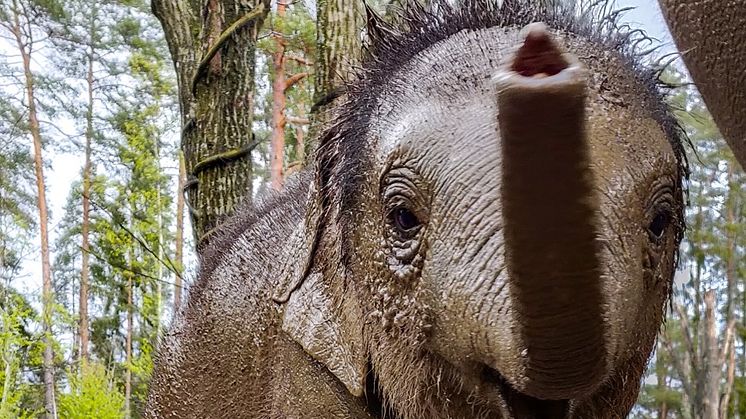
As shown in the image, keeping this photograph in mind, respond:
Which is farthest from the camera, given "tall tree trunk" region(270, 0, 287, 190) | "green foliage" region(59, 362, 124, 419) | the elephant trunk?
"green foliage" region(59, 362, 124, 419)

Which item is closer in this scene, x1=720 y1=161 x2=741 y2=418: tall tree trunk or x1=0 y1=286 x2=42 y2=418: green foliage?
x1=0 y1=286 x2=42 y2=418: green foliage

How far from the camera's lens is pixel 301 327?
52.2 inches

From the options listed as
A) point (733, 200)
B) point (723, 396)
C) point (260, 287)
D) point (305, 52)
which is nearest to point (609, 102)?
point (260, 287)

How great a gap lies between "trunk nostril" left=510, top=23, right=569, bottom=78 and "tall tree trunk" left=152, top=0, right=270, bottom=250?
1825 millimetres

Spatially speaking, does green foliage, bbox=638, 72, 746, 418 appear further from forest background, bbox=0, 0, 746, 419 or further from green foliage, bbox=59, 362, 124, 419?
green foliage, bbox=59, 362, 124, 419

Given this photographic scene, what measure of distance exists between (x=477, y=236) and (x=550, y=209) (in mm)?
253

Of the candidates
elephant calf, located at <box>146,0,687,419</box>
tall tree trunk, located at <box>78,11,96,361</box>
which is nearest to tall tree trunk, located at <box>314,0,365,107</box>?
elephant calf, located at <box>146,0,687,419</box>

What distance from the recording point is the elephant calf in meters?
0.64

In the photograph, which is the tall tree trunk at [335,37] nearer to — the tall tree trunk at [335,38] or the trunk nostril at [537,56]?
the tall tree trunk at [335,38]

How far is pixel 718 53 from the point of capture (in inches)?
46.4

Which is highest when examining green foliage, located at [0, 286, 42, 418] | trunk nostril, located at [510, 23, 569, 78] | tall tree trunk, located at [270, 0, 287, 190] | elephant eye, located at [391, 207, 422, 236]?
trunk nostril, located at [510, 23, 569, 78]

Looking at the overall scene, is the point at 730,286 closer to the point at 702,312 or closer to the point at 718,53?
the point at 702,312

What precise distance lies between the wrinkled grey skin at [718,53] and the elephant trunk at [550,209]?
609 mm

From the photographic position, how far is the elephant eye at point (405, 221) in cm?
104
